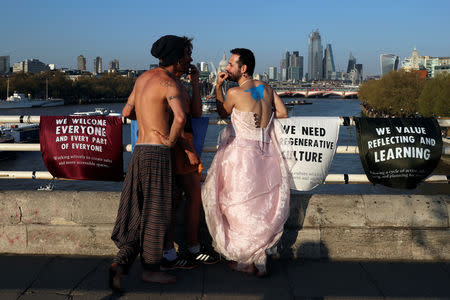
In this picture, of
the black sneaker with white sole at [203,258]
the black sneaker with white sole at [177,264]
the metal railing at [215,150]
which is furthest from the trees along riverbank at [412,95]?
the black sneaker with white sole at [177,264]

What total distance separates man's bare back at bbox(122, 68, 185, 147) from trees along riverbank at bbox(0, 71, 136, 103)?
463ft

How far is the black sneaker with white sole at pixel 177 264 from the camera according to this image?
13.0 feet

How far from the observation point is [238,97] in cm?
409

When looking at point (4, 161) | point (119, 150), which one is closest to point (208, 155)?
point (4, 161)

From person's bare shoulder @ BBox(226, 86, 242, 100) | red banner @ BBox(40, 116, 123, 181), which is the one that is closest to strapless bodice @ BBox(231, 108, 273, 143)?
person's bare shoulder @ BBox(226, 86, 242, 100)

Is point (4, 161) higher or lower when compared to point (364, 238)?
lower

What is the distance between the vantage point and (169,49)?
371 cm

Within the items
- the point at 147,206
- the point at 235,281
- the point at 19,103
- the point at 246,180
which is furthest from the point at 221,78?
the point at 19,103

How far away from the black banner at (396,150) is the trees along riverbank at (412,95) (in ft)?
169

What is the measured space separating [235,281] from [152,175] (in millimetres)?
1045

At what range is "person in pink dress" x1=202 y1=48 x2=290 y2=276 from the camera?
3932mm

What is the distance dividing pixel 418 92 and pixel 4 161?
5828 cm

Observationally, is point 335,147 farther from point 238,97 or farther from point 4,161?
point 4,161

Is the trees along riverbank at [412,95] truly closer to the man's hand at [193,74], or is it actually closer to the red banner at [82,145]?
the red banner at [82,145]
